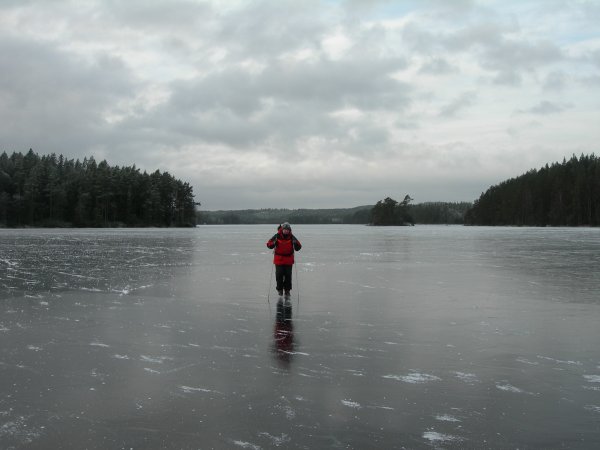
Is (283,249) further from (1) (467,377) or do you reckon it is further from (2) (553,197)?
(2) (553,197)

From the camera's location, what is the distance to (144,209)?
121 meters

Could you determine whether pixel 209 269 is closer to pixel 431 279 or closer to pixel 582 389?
pixel 431 279

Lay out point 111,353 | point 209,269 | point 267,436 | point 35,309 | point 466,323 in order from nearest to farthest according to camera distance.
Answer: point 267,436 < point 111,353 < point 466,323 < point 35,309 < point 209,269

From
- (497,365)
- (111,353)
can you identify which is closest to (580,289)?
(497,365)

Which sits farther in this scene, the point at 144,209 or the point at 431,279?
the point at 144,209

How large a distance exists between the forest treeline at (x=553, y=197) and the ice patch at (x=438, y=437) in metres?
138

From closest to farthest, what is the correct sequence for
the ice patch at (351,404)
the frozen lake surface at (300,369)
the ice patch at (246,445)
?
the ice patch at (246,445) < the frozen lake surface at (300,369) < the ice patch at (351,404)

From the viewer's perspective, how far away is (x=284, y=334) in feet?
26.8

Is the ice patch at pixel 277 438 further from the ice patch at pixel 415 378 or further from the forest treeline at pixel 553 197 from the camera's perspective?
the forest treeline at pixel 553 197

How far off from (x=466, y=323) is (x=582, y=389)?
3.60m

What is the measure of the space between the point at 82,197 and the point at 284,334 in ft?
367

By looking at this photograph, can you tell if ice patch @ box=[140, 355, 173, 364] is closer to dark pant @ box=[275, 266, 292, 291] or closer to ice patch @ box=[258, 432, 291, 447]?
ice patch @ box=[258, 432, 291, 447]

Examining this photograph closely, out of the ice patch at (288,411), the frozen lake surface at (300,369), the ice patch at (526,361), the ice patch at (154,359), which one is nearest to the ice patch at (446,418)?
the frozen lake surface at (300,369)

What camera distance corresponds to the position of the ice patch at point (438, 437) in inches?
165
